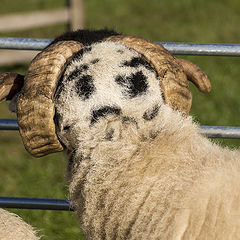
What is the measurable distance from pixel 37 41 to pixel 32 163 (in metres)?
2.61

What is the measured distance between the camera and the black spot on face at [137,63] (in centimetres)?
276

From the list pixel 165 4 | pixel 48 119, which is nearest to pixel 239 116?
pixel 48 119

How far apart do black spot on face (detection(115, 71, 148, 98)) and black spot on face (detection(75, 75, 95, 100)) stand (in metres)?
0.13

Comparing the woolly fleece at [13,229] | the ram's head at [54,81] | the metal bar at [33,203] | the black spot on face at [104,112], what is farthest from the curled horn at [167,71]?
the metal bar at [33,203]

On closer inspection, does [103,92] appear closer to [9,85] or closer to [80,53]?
[80,53]

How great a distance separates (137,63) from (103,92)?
241 millimetres

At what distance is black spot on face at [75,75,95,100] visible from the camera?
269 cm

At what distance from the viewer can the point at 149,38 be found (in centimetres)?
941

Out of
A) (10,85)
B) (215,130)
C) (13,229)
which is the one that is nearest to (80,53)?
(10,85)

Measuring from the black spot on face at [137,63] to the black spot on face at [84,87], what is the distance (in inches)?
7.8

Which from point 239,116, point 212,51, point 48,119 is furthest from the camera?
point 239,116

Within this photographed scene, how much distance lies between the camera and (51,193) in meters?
5.04

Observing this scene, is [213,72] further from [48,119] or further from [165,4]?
[48,119]

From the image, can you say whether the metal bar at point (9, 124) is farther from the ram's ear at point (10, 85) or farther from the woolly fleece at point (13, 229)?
the woolly fleece at point (13, 229)
